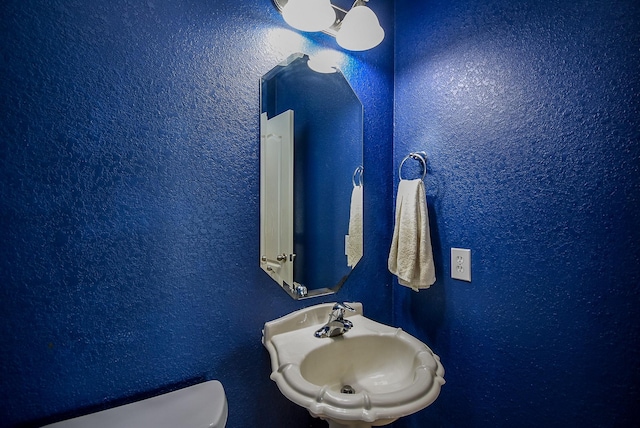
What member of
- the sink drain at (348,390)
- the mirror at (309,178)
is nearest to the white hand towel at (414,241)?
the mirror at (309,178)

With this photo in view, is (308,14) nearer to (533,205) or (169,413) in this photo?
(533,205)

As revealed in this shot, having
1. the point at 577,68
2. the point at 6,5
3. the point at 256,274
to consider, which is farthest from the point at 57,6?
the point at 577,68

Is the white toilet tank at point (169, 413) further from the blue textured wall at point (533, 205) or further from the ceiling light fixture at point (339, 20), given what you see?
the ceiling light fixture at point (339, 20)

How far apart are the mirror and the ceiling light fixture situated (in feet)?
0.39

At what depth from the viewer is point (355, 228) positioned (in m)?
1.26

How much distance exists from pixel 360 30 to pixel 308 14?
0.73 ft

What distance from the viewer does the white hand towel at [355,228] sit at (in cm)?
125

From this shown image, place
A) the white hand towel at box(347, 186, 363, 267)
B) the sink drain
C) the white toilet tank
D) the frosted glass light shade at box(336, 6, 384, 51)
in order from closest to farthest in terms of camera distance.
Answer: the white toilet tank
the sink drain
the frosted glass light shade at box(336, 6, 384, 51)
the white hand towel at box(347, 186, 363, 267)

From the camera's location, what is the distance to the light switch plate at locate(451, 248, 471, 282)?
1.08m

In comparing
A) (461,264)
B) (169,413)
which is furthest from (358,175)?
(169,413)

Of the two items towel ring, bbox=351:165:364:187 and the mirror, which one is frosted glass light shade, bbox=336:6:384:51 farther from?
towel ring, bbox=351:165:364:187

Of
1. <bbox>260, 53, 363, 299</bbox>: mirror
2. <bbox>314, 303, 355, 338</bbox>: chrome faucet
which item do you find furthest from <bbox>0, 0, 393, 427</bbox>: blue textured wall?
<bbox>314, 303, 355, 338</bbox>: chrome faucet

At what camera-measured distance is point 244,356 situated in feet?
3.16

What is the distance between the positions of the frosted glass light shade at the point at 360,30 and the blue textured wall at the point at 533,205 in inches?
11.6
